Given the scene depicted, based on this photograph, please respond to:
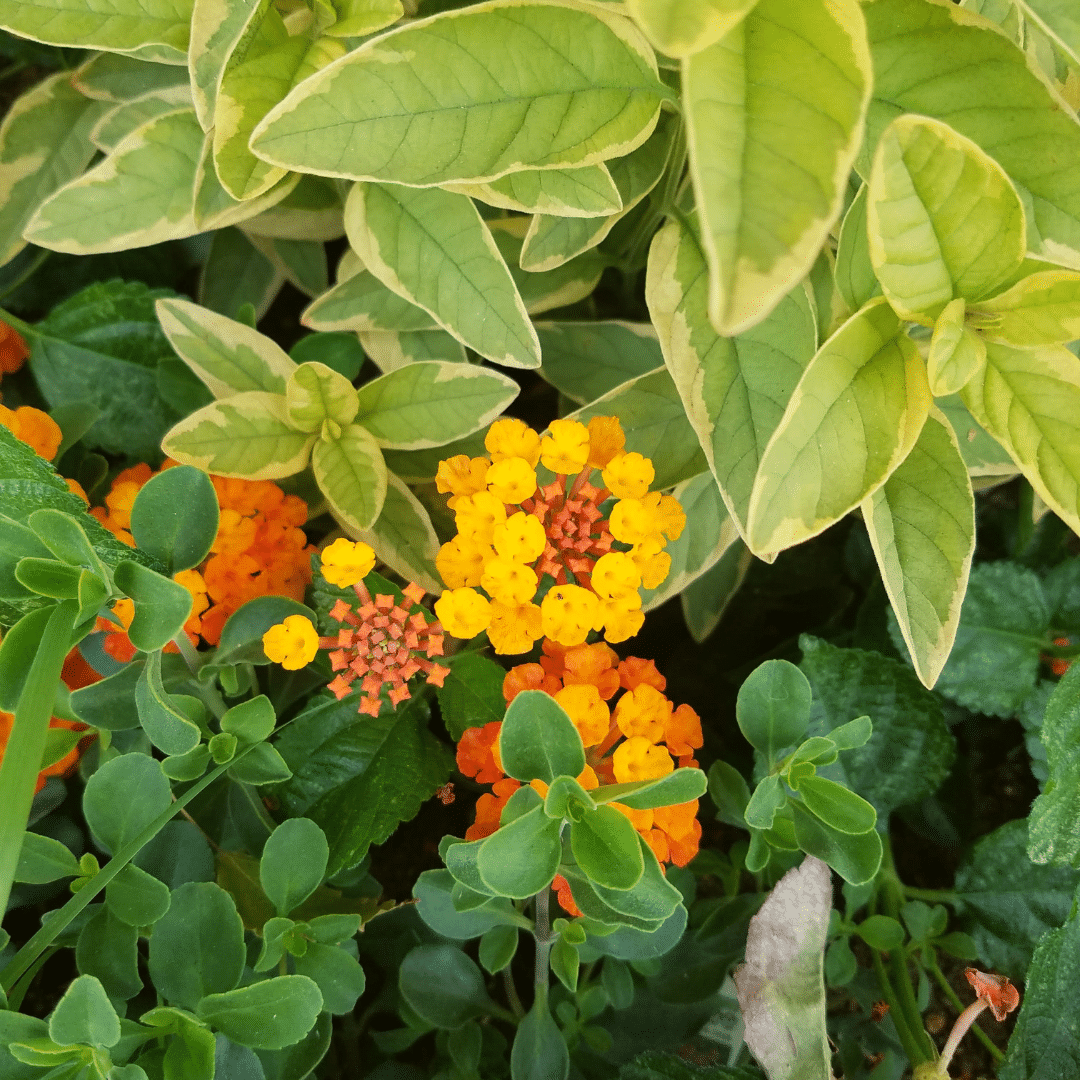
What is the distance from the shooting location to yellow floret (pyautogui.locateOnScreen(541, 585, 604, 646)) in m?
0.71

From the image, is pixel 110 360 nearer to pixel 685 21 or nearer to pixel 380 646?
pixel 380 646

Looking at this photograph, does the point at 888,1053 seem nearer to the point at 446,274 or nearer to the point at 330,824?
the point at 330,824

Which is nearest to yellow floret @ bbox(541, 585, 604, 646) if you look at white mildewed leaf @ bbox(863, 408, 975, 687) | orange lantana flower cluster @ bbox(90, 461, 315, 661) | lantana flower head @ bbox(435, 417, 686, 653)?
lantana flower head @ bbox(435, 417, 686, 653)

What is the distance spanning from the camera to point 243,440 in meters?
0.91

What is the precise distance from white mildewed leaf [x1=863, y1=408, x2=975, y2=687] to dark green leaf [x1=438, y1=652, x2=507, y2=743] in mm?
350

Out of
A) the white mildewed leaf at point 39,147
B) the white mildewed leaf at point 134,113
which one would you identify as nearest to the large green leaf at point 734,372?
the white mildewed leaf at point 134,113

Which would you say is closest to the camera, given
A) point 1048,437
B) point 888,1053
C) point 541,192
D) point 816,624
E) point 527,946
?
point 1048,437

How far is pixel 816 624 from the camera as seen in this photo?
1232 millimetres

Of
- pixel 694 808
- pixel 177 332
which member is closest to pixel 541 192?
pixel 177 332

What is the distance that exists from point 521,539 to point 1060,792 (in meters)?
0.52

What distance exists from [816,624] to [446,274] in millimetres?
650

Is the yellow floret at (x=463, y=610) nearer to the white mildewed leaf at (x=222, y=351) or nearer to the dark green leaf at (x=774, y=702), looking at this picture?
the dark green leaf at (x=774, y=702)

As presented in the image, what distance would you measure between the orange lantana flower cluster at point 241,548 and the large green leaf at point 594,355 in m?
0.30

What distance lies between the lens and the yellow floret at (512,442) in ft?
2.44
